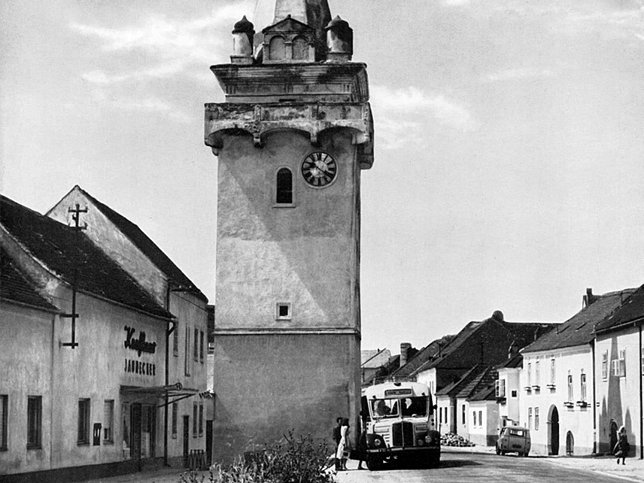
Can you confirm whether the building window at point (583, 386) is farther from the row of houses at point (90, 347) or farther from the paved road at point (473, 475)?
the paved road at point (473, 475)

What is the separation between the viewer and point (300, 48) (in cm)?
4266

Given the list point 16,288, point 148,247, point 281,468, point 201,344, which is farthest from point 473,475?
point 201,344

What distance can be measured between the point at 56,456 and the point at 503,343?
77.4 meters

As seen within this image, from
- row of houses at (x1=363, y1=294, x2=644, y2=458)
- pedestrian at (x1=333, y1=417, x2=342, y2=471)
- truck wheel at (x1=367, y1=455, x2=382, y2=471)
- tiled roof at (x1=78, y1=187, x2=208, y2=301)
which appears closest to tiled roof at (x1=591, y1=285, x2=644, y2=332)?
row of houses at (x1=363, y1=294, x2=644, y2=458)

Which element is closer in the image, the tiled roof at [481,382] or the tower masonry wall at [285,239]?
the tower masonry wall at [285,239]

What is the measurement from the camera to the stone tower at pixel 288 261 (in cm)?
3944

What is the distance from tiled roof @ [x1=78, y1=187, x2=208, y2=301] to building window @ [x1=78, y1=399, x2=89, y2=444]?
1124 centimetres

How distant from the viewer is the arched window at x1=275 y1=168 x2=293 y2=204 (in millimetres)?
40844

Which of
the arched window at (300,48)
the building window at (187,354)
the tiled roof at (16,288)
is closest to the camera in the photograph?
the tiled roof at (16,288)

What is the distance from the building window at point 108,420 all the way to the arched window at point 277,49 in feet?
47.3

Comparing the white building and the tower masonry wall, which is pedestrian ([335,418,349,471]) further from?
the white building

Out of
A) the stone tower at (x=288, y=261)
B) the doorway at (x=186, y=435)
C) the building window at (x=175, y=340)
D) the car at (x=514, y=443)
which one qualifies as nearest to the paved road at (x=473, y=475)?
the stone tower at (x=288, y=261)

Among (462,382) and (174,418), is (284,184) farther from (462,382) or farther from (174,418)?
(462,382)

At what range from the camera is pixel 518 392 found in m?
74.5
